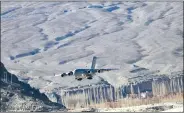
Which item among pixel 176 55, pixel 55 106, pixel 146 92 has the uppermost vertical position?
pixel 176 55

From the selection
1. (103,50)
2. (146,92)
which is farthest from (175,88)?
(103,50)

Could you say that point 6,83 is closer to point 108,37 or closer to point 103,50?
point 103,50

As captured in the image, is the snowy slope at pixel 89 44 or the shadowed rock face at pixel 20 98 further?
the snowy slope at pixel 89 44

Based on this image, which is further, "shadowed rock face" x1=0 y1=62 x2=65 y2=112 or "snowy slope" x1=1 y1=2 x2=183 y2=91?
"snowy slope" x1=1 y1=2 x2=183 y2=91

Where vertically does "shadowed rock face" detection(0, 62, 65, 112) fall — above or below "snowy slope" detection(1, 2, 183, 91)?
below

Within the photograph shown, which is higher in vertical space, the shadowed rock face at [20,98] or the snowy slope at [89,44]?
the snowy slope at [89,44]
